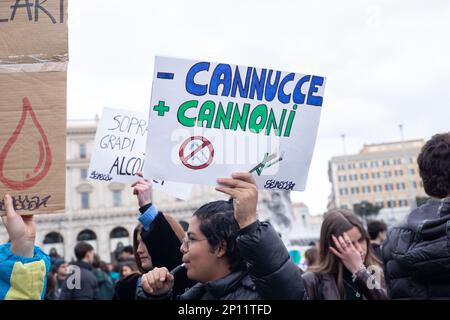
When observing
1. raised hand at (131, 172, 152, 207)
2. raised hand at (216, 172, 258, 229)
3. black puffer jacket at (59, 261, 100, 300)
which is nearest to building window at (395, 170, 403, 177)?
black puffer jacket at (59, 261, 100, 300)

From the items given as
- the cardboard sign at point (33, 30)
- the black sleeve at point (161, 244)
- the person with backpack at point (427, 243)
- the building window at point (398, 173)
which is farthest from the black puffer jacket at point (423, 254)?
the building window at point (398, 173)

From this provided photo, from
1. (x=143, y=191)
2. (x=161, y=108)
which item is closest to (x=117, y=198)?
(x=143, y=191)

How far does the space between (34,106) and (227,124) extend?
90cm

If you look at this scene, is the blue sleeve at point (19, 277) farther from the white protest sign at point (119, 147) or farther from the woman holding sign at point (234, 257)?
the white protest sign at point (119, 147)

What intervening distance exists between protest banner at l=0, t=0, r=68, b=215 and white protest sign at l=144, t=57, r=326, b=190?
1.42ft

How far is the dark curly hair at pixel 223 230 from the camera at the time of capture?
2426 millimetres

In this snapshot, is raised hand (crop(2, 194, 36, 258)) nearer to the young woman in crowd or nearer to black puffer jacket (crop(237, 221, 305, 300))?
black puffer jacket (crop(237, 221, 305, 300))

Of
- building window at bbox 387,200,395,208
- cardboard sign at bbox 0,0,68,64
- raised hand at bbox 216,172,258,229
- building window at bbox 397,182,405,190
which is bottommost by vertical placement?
building window at bbox 387,200,395,208

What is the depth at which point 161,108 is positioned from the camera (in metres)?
2.84

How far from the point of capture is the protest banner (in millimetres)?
2625

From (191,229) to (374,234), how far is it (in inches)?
153

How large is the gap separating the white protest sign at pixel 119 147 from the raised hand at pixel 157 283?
1628mm

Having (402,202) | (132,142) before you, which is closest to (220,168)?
(132,142)

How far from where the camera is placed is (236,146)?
2828 millimetres
